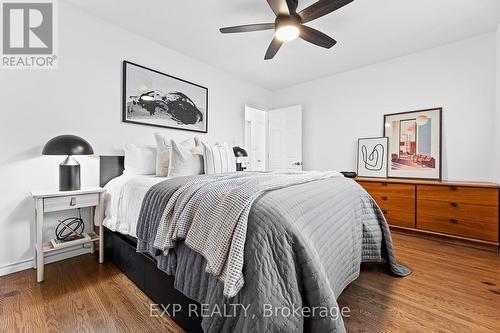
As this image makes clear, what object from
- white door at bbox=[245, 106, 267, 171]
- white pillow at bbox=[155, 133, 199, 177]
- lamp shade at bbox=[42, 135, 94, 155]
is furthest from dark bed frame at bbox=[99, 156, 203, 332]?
white door at bbox=[245, 106, 267, 171]

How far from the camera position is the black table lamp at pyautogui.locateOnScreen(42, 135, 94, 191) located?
1847 millimetres

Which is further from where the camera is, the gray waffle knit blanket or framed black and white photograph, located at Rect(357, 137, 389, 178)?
framed black and white photograph, located at Rect(357, 137, 389, 178)

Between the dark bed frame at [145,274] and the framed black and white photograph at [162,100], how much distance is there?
727mm

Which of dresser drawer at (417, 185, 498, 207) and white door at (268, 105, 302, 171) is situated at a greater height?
white door at (268, 105, 302, 171)

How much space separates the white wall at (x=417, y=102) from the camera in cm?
276

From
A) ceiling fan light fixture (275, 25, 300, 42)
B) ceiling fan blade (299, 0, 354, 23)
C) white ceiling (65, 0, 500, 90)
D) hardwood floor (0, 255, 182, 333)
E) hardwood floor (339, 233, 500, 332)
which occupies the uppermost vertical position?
white ceiling (65, 0, 500, 90)

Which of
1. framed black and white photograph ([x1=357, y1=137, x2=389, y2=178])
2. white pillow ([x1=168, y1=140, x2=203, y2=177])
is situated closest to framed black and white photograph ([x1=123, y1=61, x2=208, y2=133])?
white pillow ([x1=168, y1=140, x2=203, y2=177])

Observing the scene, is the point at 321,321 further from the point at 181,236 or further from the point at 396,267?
the point at 396,267

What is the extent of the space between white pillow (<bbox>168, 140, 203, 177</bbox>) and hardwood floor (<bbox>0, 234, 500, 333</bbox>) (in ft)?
3.20

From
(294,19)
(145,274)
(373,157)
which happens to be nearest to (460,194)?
(373,157)

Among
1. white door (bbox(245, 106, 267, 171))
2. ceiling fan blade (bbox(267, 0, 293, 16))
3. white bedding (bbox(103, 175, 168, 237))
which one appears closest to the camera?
white bedding (bbox(103, 175, 168, 237))

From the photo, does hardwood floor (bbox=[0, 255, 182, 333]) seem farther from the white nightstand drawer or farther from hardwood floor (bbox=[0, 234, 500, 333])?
the white nightstand drawer

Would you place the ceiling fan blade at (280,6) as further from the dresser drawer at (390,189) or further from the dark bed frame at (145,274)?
the dresser drawer at (390,189)

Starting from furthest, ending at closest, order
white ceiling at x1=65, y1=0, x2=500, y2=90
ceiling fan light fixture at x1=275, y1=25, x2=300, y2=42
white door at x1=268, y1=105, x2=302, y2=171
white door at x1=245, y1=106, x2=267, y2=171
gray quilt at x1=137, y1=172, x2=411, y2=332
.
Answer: white door at x1=245, y1=106, x2=267, y2=171, white door at x1=268, y1=105, x2=302, y2=171, white ceiling at x1=65, y1=0, x2=500, y2=90, ceiling fan light fixture at x1=275, y1=25, x2=300, y2=42, gray quilt at x1=137, y1=172, x2=411, y2=332
